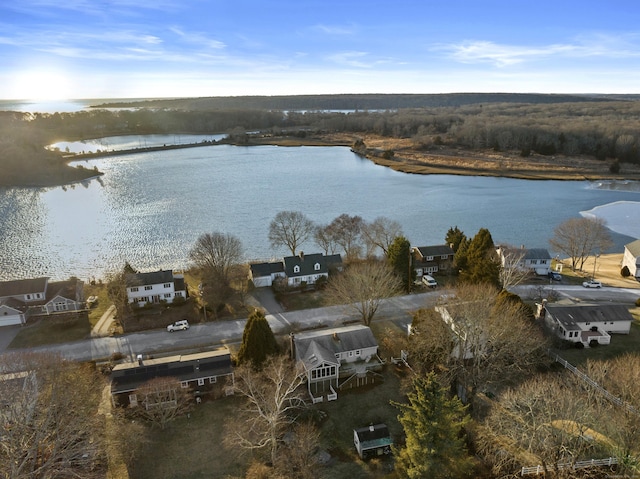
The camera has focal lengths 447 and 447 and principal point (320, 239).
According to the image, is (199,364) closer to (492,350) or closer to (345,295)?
(345,295)

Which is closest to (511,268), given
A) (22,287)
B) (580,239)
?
(580,239)

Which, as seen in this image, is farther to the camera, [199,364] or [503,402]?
[199,364]

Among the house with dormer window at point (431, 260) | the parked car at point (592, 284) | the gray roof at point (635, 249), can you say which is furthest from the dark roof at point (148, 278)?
the gray roof at point (635, 249)

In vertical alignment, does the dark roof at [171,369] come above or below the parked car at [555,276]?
above

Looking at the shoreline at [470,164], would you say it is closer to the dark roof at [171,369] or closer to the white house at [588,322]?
the white house at [588,322]

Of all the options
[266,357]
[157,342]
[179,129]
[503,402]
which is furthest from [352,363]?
[179,129]

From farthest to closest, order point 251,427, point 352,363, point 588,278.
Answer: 1. point 588,278
2. point 352,363
3. point 251,427

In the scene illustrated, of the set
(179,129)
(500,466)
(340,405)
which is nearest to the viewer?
(500,466)

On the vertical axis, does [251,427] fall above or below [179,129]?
below
